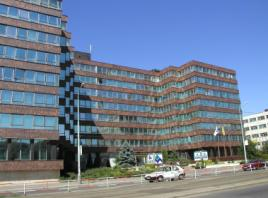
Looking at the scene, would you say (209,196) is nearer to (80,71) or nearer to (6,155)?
(6,155)

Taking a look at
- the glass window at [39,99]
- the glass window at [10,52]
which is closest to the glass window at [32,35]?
the glass window at [10,52]

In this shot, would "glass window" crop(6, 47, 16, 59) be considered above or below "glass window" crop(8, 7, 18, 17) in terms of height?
below

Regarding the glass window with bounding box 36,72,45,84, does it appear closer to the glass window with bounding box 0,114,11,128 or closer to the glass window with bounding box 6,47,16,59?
the glass window with bounding box 6,47,16,59

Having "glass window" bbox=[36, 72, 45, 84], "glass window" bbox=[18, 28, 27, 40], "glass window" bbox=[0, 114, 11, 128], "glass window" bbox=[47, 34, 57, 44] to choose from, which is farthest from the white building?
"glass window" bbox=[0, 114, 11, 128]

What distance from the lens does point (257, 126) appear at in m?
142

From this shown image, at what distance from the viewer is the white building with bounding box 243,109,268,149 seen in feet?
451

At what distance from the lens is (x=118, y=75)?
85.8m

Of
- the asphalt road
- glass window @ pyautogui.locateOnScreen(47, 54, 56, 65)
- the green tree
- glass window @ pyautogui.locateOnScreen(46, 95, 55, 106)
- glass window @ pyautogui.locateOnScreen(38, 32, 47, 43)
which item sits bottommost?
the asphalt road

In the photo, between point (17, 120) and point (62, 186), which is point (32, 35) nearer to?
point (17, 120)

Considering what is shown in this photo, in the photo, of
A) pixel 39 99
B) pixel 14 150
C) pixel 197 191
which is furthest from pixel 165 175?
pixel 39 99

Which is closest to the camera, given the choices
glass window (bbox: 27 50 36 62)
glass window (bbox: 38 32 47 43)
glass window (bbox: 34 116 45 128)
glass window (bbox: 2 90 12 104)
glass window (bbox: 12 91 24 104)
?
glass window (bbox: 2 90 12 104)

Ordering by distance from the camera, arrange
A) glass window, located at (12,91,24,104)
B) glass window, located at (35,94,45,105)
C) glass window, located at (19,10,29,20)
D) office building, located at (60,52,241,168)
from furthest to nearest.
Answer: office building, located at (60,52,241,168) → glass window, located at (19,10,29,20) → glass window, located at (35,94,45,105) → glass window, located at (12,91,24,104)

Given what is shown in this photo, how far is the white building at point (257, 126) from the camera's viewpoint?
138 m

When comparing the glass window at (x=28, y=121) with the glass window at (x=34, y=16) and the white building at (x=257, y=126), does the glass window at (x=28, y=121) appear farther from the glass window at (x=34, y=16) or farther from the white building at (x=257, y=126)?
the white building at (x=257, y=126)
